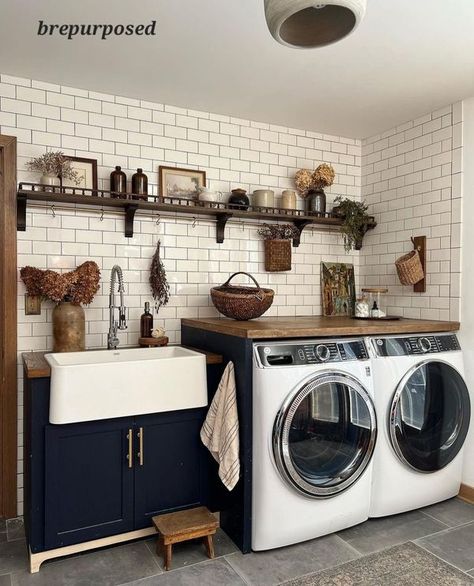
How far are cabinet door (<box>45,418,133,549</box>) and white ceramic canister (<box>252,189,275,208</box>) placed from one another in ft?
5.50

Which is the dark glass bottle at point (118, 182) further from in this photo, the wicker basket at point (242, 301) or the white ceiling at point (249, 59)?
the wicker basket at point (242, 301)

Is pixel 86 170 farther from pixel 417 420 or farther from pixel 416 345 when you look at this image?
pixel 417 420

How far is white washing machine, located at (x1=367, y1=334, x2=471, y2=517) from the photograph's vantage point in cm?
260

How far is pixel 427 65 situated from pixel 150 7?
146 centimetres

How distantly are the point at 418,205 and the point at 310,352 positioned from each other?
1.54 metres

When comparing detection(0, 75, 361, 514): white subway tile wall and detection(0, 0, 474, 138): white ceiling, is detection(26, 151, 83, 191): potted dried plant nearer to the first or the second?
detection(0, 75, 361, 514): white subway tile wall

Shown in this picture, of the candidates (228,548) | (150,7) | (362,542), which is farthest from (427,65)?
(228,548)

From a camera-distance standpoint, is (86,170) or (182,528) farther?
(86,170)

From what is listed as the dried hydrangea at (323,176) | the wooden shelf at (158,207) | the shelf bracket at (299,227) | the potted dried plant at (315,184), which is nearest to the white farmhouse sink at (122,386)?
the wooden shelf at (158,207)

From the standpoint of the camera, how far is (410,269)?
3.14 metres

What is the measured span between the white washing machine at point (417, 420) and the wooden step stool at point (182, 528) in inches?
36.9

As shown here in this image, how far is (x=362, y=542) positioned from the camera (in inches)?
95.5

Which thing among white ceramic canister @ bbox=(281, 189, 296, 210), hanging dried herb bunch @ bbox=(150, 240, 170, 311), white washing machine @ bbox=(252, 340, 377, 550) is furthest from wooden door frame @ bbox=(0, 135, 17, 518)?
white ceramic canister @ bbox=(281, 189, 296, 210)

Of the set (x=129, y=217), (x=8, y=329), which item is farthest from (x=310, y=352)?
(x=8, y=329)
